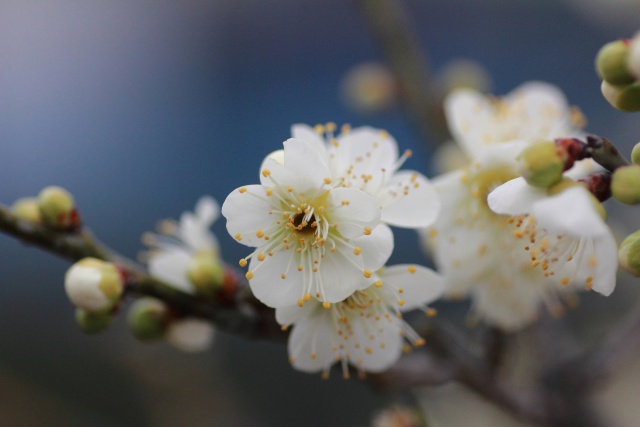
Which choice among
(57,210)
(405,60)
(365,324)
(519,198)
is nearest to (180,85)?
(405,60)

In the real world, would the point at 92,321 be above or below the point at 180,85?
below

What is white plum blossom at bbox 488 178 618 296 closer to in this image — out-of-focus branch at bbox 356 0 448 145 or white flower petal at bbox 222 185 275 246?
white flower petal at bbox 222 185 275 246

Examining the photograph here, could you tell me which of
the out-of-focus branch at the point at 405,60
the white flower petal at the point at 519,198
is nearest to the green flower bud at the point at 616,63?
the white flower petal at the point at 519,198

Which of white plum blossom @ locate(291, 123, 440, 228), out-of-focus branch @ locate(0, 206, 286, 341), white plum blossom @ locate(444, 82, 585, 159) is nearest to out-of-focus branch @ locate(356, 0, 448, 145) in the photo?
white plum blossom @ locate(444, 82, 585, 159)

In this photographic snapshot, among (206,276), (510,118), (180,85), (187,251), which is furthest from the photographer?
(180,85)

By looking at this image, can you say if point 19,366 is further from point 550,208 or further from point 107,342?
point 550,208

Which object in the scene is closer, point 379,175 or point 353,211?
→ point 353,211

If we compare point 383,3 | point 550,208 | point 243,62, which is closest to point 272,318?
point 550,208

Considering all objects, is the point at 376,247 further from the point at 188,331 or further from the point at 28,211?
the point at 28,211
